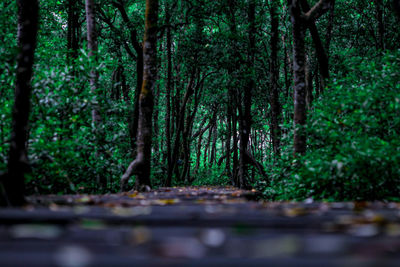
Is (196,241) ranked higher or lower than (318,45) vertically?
lower

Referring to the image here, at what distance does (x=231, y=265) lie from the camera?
4.17 ft

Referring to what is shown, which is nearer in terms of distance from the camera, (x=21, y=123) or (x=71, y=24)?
(x=21, y=123)

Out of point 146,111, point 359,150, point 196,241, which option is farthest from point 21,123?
point 146,111

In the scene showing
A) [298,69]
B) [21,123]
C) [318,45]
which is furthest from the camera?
[318,45]

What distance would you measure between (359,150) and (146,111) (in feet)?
16.9

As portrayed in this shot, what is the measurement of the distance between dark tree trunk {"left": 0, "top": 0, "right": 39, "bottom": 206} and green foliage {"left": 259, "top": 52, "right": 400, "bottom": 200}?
409 centimetres

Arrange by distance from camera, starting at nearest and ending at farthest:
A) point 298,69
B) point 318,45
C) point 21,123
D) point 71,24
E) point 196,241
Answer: point 196,241, point 21,123, point 298,69, point 318,45, point 71,24

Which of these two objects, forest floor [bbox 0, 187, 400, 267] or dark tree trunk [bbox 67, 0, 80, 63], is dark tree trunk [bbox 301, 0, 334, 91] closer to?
dark tree trunk [bbox 67, 0, 80, 63]

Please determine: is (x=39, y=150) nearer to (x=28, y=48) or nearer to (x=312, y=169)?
(x=28, y=48)

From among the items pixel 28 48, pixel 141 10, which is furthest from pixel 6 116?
pixel 141 10

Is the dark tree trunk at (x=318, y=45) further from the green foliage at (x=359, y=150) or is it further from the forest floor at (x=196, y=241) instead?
the forest floor at (x=196, y=241)

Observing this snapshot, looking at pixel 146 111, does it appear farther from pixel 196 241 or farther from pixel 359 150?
pixel 196 241

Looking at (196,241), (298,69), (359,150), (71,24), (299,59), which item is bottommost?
(196,241)

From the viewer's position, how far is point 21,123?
11.6 feet
